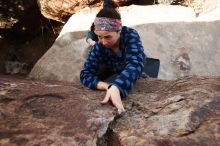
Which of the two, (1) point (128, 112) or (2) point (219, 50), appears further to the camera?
(2) point (219, 50)

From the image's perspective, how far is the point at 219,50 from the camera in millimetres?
5629

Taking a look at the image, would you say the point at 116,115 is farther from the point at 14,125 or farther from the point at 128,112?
the point at 14,125

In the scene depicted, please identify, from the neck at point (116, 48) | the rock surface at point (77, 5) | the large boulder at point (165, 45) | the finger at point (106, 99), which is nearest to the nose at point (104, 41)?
the neck at point (116, 48)

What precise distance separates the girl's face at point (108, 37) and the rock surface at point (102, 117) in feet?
1.24

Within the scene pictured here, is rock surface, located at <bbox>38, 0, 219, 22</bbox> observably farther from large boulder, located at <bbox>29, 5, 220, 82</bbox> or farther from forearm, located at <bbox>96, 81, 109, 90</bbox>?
forearm, located at <bbox>96, 81, 109, 90</bbox>

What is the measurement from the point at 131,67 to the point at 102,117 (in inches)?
23.8

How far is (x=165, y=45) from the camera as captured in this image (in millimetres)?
5566

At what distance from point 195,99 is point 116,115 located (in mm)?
519

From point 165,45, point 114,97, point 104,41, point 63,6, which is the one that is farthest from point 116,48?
point 63,6

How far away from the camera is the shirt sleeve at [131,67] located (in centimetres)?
256

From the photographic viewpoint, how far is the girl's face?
8.76 ft

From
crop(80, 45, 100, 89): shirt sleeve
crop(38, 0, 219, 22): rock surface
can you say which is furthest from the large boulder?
crop(80, 45, 100, 89): shirt sleeve

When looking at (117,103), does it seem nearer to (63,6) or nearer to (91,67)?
(91,67)


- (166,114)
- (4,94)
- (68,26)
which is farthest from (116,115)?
(68,26)
